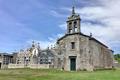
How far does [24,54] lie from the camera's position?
52188 mm

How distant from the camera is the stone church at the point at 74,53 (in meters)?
39.8

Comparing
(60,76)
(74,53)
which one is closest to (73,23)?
(74,53)

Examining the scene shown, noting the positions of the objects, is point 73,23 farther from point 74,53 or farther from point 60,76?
point 60,76

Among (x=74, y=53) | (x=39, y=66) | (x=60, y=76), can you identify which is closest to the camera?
(x=60, y=76)

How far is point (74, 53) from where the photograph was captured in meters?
40.5

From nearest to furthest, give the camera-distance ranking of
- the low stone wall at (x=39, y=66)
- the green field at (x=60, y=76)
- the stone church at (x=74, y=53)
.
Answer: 1. the green field at (x=60, y=76)
2. the stone church at (x=74, y=53)
3. the low stone wall at (x=39, y=66)

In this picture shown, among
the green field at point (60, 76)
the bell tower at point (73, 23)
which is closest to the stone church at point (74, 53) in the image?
the bell tower at point (73, 23)

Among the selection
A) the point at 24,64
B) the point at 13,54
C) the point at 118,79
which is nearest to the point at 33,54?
the point at 24,64

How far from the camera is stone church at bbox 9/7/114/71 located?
3981 centimetres

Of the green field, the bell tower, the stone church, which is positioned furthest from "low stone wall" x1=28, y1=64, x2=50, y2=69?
the green field

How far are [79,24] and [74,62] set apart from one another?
6.92 meters

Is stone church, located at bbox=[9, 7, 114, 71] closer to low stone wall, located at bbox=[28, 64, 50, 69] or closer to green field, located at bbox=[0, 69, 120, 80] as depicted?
low stone wall, located at bbox=[28, 64, 50, 69]

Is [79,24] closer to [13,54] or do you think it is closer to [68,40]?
[68,40]

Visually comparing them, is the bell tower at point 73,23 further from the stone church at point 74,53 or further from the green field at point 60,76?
the green field at point 60,76
